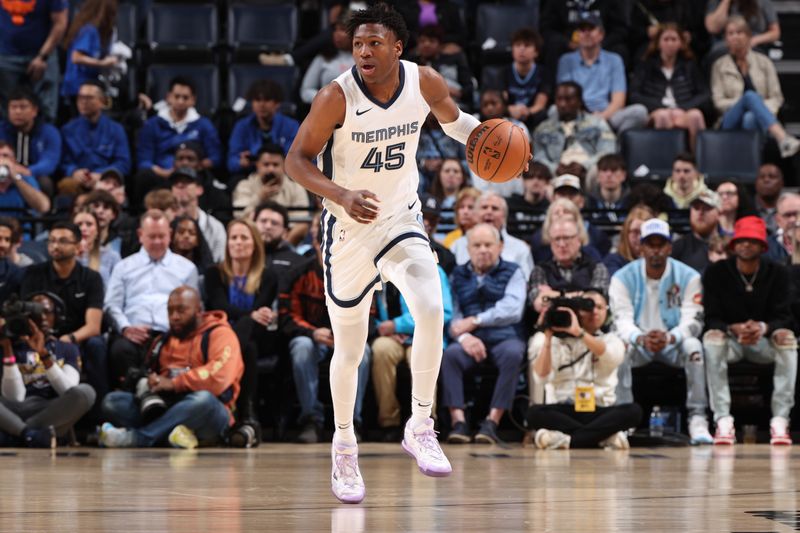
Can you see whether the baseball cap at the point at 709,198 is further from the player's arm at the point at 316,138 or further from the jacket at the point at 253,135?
the player's arm at the point at 316,138

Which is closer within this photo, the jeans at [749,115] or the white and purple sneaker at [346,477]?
the white and purple sneaker at [346,477]

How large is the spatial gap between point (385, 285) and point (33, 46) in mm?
5044

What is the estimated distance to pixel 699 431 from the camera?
9227mm

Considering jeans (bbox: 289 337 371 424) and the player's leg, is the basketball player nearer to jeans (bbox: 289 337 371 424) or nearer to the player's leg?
the player's leg

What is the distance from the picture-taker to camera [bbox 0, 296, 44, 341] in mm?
8484

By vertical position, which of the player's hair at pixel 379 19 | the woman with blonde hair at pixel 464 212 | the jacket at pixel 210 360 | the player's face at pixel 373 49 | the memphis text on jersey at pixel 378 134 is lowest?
the jacket at pixel 210 360

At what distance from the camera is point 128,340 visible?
9.32 metres

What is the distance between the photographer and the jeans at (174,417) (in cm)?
867

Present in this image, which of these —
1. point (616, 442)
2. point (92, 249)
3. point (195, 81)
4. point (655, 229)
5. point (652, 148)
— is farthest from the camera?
point (195, 81)

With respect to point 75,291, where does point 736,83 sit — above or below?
above

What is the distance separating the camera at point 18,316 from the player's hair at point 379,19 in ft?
13.3

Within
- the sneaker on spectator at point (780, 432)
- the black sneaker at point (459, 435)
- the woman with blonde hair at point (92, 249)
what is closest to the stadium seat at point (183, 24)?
the woman with blonde hair at point (92, 249)

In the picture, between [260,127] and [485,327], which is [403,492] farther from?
[260,127]

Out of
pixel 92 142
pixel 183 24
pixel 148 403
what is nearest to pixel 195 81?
pixel 183 24
